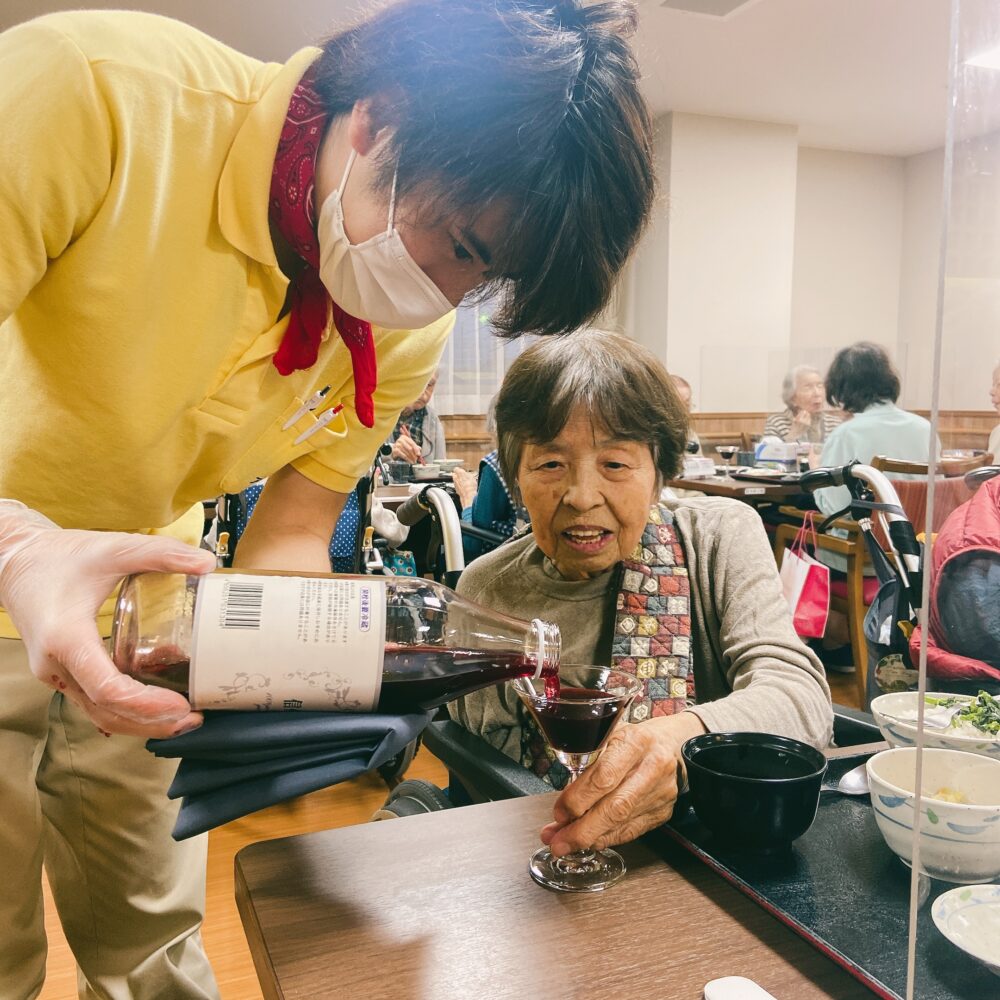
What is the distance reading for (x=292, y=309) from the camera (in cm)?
107

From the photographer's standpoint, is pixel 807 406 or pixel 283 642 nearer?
pixel 283 642

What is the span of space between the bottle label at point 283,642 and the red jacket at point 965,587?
0.37 metres

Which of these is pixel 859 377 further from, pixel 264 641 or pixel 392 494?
pixel 264 641

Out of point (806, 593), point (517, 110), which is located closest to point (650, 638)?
point (517, 110)

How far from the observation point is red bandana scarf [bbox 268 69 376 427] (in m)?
0.94

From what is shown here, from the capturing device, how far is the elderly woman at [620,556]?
126 centimetres

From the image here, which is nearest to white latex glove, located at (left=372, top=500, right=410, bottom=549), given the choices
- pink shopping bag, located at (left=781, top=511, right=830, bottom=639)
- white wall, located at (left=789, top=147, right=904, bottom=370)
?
pink shopping bag, located at (left=781, top=511, right=830, bottom=639)

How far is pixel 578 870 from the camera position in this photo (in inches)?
29.1

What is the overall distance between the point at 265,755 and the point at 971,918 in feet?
1.64

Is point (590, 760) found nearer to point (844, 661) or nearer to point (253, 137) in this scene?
point (253, 137)

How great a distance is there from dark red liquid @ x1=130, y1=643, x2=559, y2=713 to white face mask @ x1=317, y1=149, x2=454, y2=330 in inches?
16.9

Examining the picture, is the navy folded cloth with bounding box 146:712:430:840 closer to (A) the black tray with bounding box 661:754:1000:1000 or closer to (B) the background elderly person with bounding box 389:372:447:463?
(A) the black tray with bounding box 661:754:1000:1000

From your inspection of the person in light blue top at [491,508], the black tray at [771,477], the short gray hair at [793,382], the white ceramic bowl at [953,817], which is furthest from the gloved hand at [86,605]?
the short gray hair at [793,382]

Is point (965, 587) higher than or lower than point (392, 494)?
higher
